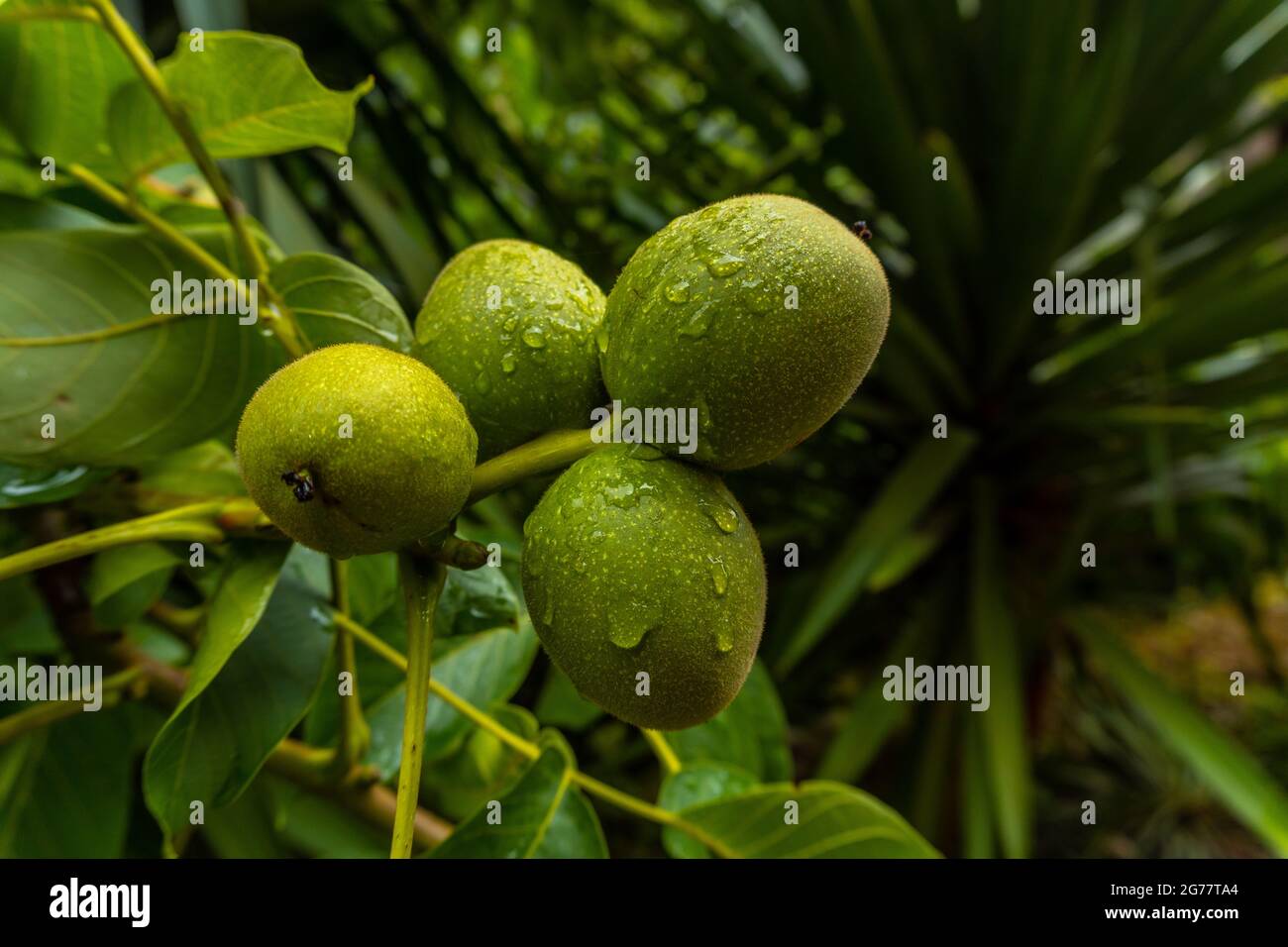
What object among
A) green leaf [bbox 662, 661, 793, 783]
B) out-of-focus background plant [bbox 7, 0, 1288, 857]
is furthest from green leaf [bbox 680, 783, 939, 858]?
out-of-focus background plant [bbox 7, 0, 1288, 857]

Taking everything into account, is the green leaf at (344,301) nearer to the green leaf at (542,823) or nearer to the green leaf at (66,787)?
the green leaf at (542,823)

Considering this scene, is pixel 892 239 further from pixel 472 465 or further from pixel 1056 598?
pixel 472 465

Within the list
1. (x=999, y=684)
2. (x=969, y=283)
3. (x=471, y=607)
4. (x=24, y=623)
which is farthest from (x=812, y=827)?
(x=969, y=283)

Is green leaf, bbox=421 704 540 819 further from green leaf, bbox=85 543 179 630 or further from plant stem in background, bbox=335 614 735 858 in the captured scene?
green leaf, bbox=85 543 179 630

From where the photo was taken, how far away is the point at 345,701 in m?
0.53

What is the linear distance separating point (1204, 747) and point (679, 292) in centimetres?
161

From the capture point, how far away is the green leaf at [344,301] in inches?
18.7

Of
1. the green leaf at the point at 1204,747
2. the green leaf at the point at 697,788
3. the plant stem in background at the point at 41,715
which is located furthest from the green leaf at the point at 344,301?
the green leaf at the point at 1204,747

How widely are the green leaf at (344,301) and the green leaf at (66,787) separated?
1.17ft

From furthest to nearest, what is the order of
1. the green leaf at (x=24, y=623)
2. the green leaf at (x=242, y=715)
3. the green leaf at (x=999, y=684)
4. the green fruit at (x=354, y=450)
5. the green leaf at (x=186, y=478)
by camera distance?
the green leaf at (x=999, y=684) → the green leaf at (x=24, y=623) → the green leaf at (x=186, y=478) → the green leaf at (x=242, y=715) → the green fruit at (x=354, y=450)

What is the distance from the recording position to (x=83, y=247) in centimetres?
52

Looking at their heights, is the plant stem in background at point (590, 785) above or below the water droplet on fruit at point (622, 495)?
below

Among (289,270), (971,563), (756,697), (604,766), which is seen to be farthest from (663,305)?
(971,563)

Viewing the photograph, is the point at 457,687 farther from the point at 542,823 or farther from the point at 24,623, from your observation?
the point at 24,623
